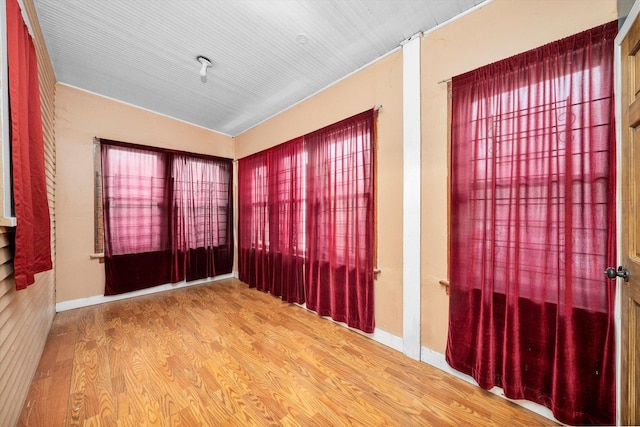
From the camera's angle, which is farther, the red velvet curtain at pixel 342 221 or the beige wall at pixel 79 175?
the beige wall at pixel 79 175

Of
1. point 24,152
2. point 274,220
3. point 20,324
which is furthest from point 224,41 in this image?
point 20,324

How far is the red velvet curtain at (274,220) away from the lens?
10.3ft

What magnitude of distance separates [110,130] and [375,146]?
3652 mm

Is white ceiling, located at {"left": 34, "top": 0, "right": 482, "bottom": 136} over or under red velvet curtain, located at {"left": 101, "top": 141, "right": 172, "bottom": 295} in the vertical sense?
over

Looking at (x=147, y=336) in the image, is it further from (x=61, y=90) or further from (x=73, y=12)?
(x=61, y=90)

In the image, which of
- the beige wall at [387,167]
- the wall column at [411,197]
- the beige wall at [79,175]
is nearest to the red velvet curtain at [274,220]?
the beige wall at [387,167]

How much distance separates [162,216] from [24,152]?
2.52 metres

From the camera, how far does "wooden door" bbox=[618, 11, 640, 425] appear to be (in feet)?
3.38

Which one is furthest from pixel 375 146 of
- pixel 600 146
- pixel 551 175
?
pixel 600 146

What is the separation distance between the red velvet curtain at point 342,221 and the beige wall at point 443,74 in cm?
52

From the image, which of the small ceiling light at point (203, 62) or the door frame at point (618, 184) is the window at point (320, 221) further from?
the door frame at point (618, 184)

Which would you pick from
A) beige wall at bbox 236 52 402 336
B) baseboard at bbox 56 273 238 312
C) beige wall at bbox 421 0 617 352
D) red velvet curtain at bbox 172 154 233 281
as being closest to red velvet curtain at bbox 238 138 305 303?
red velvet curtain at bbox 172 154 233 281

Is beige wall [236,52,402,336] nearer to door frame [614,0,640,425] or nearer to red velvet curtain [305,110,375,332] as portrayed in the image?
red velvet curtain [305,110,375,332]

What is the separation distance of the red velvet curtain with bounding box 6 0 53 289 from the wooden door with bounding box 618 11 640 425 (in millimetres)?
2983
